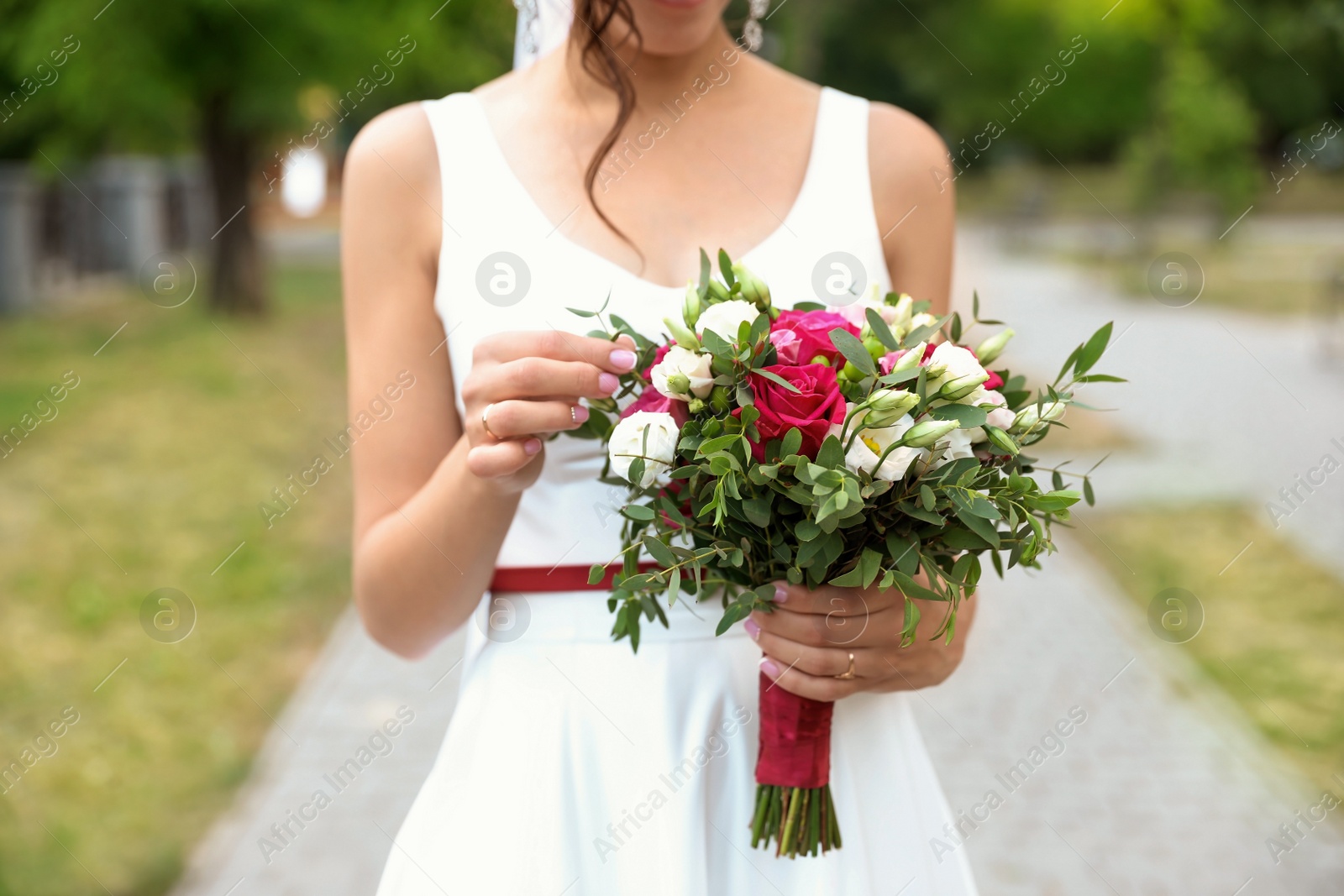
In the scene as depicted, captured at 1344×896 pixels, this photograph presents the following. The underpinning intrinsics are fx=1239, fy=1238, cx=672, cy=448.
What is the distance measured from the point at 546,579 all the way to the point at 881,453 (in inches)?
26.3

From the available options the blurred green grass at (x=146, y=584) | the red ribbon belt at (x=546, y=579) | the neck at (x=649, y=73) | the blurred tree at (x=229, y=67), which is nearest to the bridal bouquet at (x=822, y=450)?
the red ribbon belt at (x=546, y=579)

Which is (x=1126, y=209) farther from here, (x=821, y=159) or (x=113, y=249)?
(x=821, y=159)

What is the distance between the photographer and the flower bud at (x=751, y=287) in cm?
160

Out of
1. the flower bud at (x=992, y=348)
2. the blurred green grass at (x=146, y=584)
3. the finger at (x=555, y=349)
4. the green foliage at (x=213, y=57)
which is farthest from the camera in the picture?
the green foliage at (x=213, y=57)

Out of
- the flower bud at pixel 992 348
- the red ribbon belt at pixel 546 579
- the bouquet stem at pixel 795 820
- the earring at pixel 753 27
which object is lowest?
the bouquet stem at pixel 795 820

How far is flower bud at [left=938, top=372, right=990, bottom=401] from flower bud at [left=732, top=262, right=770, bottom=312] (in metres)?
0.27

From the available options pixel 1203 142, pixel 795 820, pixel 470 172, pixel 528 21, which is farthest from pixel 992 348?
pixel 1203 142

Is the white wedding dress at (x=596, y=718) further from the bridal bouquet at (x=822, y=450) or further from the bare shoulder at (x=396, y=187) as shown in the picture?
the bridal bouquet at (x=822, y=450)

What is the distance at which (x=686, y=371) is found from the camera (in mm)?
1479

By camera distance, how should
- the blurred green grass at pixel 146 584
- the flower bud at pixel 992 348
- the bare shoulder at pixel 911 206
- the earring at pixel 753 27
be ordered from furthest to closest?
the blurred green grass at pixel 146 584, the earring at pixel 753 27, the bare shoulder at pixel 911 206, the flower bud at pixel 992 348

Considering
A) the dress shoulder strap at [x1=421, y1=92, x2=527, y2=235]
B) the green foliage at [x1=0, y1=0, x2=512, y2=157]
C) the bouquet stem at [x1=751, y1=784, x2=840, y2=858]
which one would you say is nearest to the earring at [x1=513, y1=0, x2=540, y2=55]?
the dress shoulder strap at [x1=421, y1=92, x2=527, y2=235]

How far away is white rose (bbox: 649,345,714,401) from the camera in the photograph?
1481 millimetres

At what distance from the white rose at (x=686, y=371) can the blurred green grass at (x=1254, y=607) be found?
466 cm

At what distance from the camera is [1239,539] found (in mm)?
→ 7789
